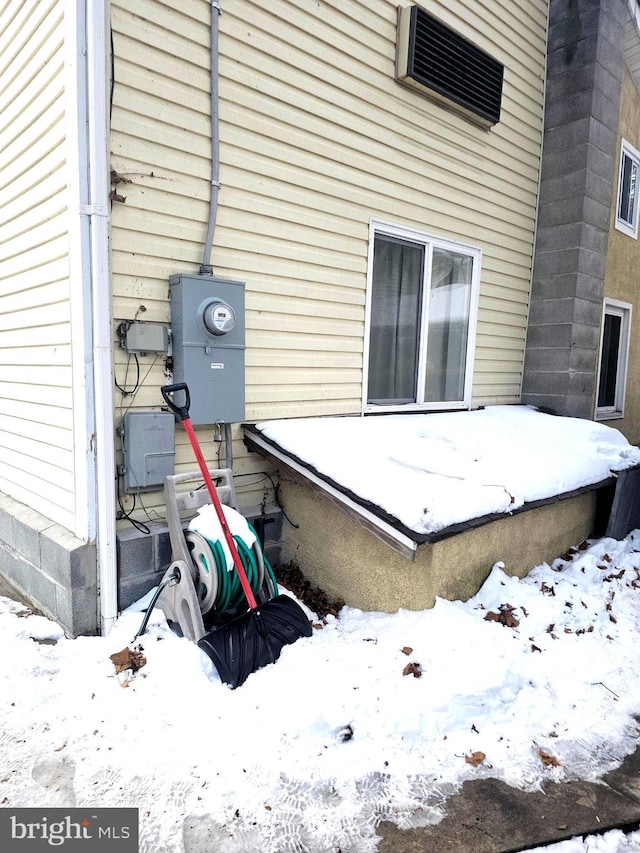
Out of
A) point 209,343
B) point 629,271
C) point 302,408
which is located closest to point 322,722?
point 209,343

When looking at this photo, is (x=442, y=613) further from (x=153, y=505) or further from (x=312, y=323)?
(x=312, y=323)

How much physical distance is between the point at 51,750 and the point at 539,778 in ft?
7.28

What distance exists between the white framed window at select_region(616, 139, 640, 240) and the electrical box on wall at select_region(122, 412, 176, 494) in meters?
7.06

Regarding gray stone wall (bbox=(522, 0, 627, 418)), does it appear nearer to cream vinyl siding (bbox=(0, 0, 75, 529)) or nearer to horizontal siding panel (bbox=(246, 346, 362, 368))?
horizontal siding panel (bbox=(246, 346, 362, 368))

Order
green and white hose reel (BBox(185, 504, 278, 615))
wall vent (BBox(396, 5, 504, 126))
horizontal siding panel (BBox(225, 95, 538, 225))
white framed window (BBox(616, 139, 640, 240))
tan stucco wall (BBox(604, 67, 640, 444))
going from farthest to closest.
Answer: white framed window (BBox(616, 139, 640, 240))
tan stucco wall (BBox(604, 67, 640, 444))
wall vent (BBox(396, 5, 504, 126))
horizontal siding panel (BBox(225, 95, 538, 225))
green and white hose reel (BBox(185, 504, 278, 615))

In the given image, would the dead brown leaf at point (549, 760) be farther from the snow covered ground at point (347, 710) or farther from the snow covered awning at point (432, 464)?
the snow covered awning at point (432, 464)

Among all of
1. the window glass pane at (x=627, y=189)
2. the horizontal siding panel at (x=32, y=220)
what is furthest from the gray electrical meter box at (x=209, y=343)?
the window glass pane at (x=627, y=189)

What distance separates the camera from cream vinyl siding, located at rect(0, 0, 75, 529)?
3.34 m

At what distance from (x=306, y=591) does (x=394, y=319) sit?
8.97ft

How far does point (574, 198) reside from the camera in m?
6.27

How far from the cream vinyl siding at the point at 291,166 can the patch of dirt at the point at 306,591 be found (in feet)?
2.85

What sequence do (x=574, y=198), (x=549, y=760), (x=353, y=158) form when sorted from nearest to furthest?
(x=549, y=760) → (x=353, y=158) → (x=574, y=198)

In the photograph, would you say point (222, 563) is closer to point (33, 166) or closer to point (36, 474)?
point (36, 474)
